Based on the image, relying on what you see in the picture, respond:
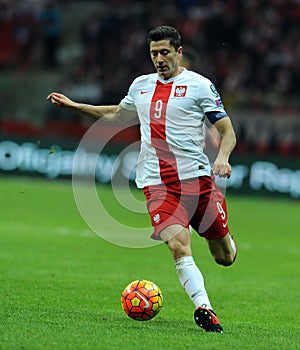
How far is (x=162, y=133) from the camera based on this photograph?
25.8 ft

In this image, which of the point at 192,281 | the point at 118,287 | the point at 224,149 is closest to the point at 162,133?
the point at 224,149

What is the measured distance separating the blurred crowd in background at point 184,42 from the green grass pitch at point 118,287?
800 centimetres

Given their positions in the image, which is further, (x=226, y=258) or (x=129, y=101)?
(x=226, y=258)

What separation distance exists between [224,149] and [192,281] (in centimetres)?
112

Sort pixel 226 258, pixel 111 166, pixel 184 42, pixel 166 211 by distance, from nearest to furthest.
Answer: pixel 166 211, pixel 226 258, pixel 111 166, pixel 184 42

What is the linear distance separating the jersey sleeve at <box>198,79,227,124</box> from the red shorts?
22.7 inches

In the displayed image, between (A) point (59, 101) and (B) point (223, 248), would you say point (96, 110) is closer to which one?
(A) point (59, 101)

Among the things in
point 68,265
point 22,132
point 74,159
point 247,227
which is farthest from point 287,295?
point 22,132

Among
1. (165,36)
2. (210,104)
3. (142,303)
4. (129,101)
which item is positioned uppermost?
(165,36)

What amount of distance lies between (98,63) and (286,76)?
6763 mm

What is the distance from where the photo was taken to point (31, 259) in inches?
467

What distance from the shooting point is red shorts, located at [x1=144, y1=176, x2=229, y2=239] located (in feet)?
25.1

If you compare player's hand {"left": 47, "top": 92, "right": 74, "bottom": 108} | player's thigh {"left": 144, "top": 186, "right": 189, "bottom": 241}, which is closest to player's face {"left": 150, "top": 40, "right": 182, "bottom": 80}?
player's hand {"left": 47, "top": 92, "right": 74, "bottom": 108}

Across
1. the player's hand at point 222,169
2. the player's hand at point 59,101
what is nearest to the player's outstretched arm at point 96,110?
the player's hand at point 59,101
